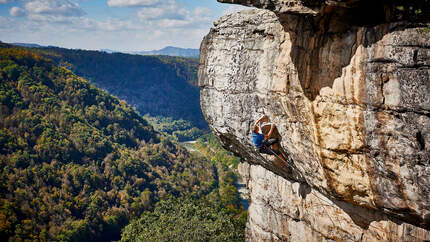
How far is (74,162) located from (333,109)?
147 feet

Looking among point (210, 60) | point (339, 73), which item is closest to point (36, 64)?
point (210, 60)

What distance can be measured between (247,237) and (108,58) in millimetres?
142486

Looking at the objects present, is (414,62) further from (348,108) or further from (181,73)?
(181,73)

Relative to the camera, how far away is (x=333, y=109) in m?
6.80

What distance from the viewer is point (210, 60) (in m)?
10.1

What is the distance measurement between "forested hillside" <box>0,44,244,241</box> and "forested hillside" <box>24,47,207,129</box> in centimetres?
5886

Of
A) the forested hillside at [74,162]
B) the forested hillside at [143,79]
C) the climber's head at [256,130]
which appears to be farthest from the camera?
the forested hillside at [143,79]

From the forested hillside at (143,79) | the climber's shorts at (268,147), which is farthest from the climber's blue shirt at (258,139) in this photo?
the forested hillside at (143,79)

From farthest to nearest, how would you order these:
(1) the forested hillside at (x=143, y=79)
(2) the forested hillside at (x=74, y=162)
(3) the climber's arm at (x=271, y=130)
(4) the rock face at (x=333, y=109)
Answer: (1) the forested hillside at (x=143, y=79)
(2) the forested hillside at (x=74, y=162)
(3) the climber's arm at (x=271, y=130)
(4) the rock face at (x=333, y=109)

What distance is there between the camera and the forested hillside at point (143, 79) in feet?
409

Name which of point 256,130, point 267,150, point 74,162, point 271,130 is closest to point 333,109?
point 271,130

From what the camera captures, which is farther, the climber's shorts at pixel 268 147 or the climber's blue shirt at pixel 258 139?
the climber's shorts at pixel 268 147

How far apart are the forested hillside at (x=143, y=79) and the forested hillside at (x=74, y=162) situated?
58864mm

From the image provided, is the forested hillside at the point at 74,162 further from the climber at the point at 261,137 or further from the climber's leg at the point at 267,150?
the climber at the point at 261,137
